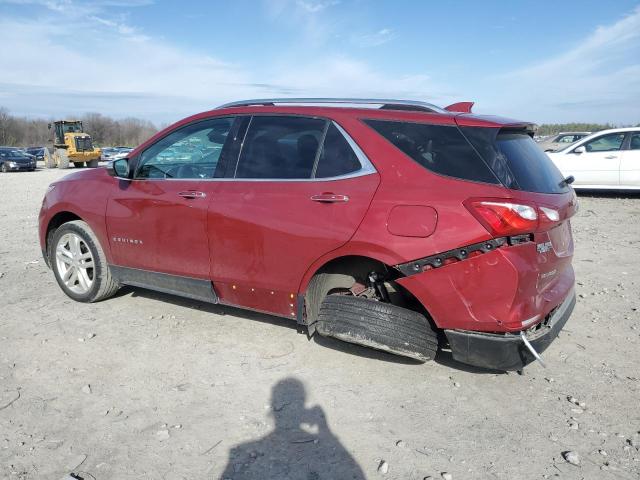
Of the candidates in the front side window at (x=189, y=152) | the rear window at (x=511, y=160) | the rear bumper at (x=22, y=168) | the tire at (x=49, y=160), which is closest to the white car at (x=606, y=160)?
the rear window at (x=511, y=160)

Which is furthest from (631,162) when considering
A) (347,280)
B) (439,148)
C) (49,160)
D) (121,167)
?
(49,160)

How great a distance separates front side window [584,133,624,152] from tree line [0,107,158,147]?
76165 mm

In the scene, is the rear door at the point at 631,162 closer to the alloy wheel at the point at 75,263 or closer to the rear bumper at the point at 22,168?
the alloy wheel at the point at 75,263

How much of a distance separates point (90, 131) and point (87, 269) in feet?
298

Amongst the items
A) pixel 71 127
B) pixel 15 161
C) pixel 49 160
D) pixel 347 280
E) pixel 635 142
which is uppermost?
pixel 71 127

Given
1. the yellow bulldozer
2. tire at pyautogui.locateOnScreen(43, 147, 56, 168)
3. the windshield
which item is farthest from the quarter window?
tire at pyautogui.locateOnScreen(43, 147, 56, 168)

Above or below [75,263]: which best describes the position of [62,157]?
below

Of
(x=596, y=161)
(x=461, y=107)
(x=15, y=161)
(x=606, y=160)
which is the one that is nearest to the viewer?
(x=461, y=107)

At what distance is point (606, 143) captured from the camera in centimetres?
1189

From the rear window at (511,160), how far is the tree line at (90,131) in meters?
81.7

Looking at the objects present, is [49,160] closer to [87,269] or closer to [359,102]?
[87,269]

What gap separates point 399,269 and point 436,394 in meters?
0.85

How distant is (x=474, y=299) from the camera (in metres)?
2.90

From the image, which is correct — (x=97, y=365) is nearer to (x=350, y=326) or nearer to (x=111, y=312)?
(x=111, y=312)
